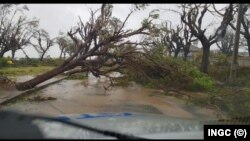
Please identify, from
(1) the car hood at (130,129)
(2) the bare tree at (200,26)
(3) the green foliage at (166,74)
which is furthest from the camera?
(2) the bare tree at (200,26)

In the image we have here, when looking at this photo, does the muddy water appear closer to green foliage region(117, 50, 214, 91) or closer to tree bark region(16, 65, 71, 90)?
tree bark region(16, 65, 71, 90)

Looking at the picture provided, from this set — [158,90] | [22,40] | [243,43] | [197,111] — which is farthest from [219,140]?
[22,40]

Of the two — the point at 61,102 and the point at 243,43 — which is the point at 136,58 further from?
the point at 243,43

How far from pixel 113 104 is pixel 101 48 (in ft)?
11.0

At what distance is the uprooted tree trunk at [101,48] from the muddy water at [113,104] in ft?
3.46

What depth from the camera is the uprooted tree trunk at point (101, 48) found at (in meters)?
15.3

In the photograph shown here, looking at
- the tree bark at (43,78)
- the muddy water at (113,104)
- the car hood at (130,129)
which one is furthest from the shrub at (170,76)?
the car hood at (130,129)

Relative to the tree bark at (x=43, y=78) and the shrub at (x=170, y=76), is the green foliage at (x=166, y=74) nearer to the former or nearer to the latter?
the shrub at (x=170, y=76)

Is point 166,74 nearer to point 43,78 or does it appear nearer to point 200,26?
point 43,78

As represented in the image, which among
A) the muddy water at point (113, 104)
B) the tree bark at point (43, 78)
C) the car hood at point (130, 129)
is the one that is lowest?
the muddy water at point (113, 104)

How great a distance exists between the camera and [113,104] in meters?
13.2

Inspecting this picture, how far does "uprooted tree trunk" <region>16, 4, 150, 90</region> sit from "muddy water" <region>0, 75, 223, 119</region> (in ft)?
3.46

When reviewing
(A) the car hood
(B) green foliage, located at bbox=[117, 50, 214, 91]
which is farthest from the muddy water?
(A) the car hood

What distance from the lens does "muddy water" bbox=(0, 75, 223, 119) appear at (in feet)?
38.5
